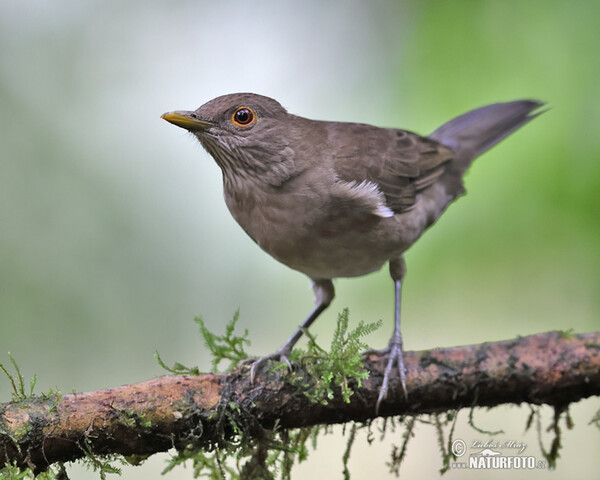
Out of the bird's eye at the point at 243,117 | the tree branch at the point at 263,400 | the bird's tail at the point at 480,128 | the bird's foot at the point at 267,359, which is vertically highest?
the bird's tail at the point at 480,128

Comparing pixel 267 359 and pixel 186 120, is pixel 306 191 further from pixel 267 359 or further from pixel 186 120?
pixel 267 359

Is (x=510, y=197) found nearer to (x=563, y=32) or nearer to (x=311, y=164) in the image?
(x=563, y=32)

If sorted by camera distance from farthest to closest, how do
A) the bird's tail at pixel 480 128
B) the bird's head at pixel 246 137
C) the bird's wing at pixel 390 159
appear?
the bird's tail at pixel 480 128, the bird's wing at pixel 390 159, the bird's head at pixel 246 137

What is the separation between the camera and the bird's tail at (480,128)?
5.58 meters

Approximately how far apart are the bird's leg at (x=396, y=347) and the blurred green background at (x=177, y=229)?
0.57 metres

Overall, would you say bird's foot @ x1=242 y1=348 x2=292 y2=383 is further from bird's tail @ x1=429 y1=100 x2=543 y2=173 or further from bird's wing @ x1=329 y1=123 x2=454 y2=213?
bird's tail @ x1=429 y1=100 x2=543 y2=173

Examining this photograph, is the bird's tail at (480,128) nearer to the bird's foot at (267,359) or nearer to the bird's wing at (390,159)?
the bird's wing at (390,159)

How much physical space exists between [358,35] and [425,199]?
227 cm

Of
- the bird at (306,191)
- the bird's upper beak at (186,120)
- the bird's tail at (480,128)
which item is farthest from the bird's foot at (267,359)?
the bird's tail at (480,128)

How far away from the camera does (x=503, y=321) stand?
686 cm

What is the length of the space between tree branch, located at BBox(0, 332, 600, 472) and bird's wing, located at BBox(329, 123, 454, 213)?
1.37 m

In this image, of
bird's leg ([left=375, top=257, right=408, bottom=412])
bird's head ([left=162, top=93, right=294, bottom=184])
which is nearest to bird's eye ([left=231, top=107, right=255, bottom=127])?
bird's head ([left=162, top=93, right=294, bottom=184])

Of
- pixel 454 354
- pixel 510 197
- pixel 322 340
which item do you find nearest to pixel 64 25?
pixel 322 340

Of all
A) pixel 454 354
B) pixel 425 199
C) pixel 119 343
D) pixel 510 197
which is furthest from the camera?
pixel 119 343
